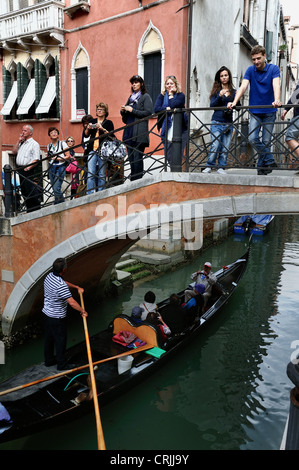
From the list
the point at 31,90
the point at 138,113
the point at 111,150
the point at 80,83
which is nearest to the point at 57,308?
the point at 111,150

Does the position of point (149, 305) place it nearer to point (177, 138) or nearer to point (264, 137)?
point (177, 138)

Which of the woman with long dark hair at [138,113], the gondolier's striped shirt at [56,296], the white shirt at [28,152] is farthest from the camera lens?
the white shirt at [28,152]

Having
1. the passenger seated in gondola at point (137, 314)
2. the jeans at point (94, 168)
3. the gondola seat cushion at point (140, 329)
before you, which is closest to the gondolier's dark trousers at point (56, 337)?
the gondola seat cushion at point (140, 329)

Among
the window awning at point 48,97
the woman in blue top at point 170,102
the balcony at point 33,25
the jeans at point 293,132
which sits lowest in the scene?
the jeans at point 293,132

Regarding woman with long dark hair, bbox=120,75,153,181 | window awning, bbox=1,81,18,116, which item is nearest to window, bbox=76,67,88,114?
window awning, bbox=1,81,18,116

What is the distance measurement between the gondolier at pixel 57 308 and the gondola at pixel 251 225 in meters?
10.6

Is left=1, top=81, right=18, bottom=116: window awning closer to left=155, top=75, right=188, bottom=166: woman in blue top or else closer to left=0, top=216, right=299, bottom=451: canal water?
left=0, top=216, right=299, bottom=451: canal water

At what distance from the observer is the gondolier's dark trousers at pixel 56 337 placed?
484 centimetres

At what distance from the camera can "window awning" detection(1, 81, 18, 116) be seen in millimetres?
11289

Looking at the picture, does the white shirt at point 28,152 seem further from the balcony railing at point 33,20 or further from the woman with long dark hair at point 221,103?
the balcony railing at point 33,20
